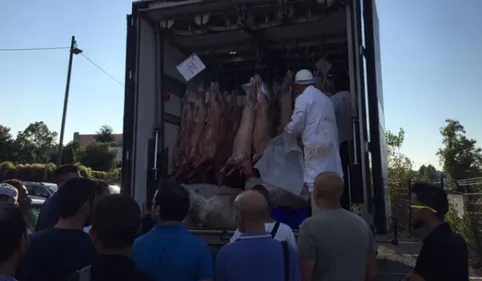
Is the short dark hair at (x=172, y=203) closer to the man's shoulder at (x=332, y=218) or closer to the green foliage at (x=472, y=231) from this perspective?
the man's shoulder at (x=332, y=218)

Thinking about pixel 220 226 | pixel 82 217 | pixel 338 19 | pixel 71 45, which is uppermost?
pixel 71 45

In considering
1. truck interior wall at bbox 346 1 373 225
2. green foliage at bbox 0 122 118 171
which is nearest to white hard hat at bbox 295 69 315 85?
truck interior wall at bbox 346 1 373 225

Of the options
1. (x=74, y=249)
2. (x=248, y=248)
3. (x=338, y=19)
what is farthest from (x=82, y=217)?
(x=338, y=19)

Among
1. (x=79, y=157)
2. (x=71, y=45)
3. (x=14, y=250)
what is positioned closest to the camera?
(x=14, y=250)

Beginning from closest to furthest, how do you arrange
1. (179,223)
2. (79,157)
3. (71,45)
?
(179,223)
(71,45)
(79,157)

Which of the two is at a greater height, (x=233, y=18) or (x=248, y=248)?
(x=233, y=18)

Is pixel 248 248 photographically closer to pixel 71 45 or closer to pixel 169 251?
pixel 169 251

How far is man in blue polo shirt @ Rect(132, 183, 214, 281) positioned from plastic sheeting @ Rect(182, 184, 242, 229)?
2.01m

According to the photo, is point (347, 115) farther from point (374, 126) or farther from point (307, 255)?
point (307, 255)

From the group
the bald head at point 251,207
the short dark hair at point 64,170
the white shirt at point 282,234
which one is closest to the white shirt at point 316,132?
the white shirt at point 282,234

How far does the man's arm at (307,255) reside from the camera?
2502 mm

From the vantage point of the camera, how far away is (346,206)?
4152 millimetres

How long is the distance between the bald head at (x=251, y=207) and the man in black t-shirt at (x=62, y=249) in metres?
0.80

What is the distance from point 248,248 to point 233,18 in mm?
3294
